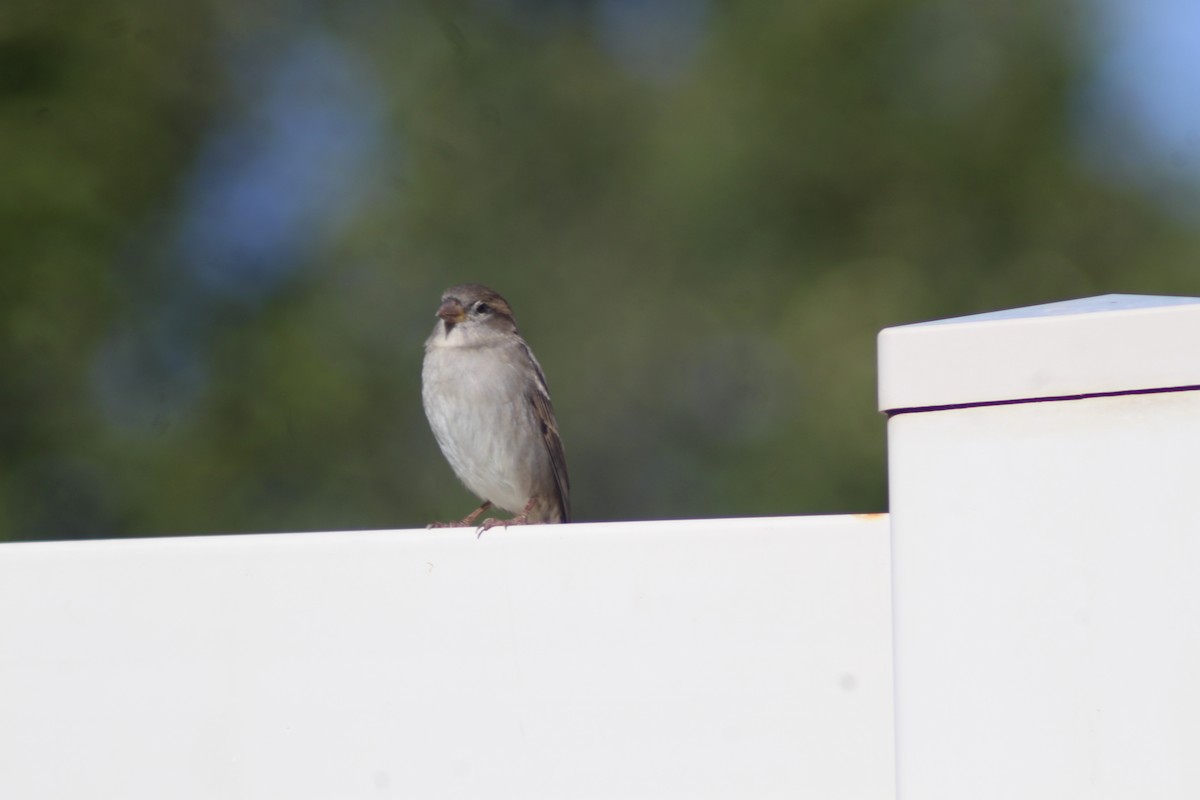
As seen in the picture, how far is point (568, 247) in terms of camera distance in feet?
52.0

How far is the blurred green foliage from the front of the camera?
1437 cm

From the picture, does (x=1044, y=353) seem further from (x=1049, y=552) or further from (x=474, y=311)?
(x=474, y=311)

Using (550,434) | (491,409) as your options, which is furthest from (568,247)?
(491,409)

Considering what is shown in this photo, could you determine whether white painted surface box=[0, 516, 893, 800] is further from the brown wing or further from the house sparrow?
the brown wing

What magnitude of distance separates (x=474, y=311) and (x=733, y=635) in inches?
163

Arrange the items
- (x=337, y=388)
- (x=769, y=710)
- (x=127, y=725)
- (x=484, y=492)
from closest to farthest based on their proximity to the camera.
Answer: (x=769, y=710)
(x=127, y=725)
(x=484, y=492)
(x=337, y=388)

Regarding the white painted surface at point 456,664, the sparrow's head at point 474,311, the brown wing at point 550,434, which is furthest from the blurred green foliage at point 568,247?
the white painted surface at point 456,664

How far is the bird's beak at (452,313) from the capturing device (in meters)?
6.30

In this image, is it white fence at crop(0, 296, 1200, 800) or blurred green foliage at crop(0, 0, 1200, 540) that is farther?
blurred green foliage at crop(0, 0, 1200, 540)

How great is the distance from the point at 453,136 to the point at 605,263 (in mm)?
2537

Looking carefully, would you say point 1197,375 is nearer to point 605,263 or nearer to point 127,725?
A: point 127,725

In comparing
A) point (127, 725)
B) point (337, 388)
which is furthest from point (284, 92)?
point (127, 725)

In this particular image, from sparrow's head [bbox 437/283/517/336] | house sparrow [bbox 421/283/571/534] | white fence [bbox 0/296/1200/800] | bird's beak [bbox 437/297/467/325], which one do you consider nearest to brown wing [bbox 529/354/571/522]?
house sparrow [bbox 421/283/571/534]

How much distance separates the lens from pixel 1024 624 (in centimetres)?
201
